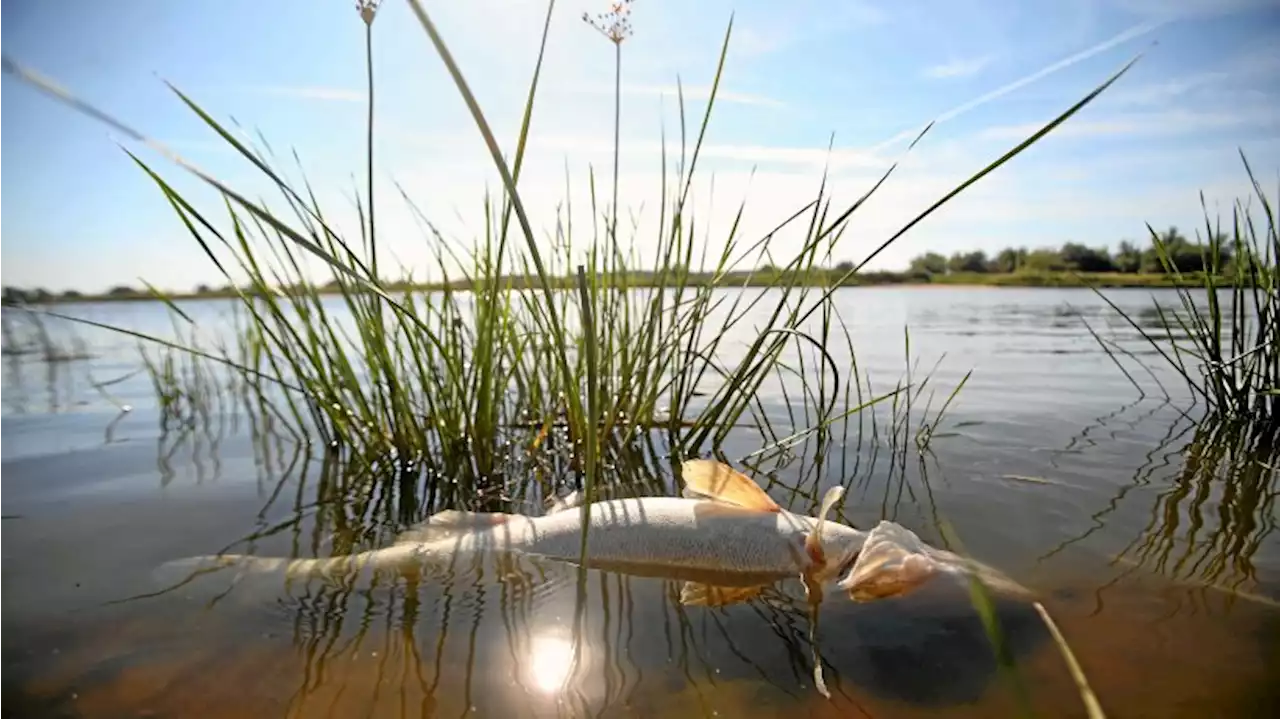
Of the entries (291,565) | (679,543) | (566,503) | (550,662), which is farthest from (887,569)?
(291,565)

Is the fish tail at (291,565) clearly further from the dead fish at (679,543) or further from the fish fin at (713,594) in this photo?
the fish fin at (713,594)

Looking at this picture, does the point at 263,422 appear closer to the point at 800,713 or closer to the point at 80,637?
the point at 80,637

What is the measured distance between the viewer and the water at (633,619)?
4.52ft

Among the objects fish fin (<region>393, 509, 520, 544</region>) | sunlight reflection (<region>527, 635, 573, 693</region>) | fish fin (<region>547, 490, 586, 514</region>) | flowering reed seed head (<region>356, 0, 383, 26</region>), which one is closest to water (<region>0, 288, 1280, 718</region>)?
sunlight reflection (<region>527, 635, 573, 693</region>)

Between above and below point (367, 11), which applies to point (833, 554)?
below

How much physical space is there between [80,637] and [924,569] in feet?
6.16

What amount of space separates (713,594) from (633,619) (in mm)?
226

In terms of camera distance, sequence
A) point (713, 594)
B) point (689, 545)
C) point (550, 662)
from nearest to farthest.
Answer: point (550, 662), point (713, 594), point (689, 545)

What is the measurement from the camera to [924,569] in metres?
1.64

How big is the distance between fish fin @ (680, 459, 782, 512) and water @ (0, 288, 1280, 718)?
0.73 ft

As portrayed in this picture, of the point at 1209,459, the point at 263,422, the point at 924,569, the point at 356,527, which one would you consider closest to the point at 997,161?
the point at 924,569

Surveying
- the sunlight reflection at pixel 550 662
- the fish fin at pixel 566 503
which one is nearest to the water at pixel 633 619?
the sunlight reflection at pixel 550 662

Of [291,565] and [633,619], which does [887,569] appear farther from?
[291,565]

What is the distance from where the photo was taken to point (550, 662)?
1.51m
